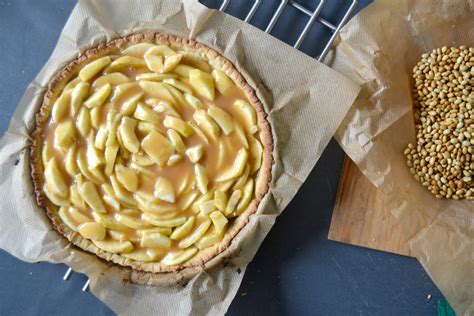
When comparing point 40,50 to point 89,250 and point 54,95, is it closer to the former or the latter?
point 54,95

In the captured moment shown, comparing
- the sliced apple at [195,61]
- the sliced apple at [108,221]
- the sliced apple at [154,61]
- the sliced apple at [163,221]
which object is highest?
the sliced apple at [195,61]

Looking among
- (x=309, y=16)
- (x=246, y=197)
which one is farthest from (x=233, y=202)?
(x=309, y=16)

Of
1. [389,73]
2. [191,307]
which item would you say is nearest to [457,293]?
[389,73]

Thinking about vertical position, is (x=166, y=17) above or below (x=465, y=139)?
below

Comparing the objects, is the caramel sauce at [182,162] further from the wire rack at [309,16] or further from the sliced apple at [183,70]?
the wire rack at [309,16]

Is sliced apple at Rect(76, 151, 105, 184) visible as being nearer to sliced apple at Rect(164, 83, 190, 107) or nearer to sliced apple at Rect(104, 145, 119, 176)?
sliced apple at Rect(104, 145, 119, 176)

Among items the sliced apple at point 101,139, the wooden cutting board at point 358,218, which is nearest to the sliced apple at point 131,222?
the sliced apple at point 101,139

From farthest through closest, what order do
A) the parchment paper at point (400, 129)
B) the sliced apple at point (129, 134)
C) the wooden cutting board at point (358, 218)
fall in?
1. the wooden cutting board at point (358, 218)
2. the parchment paper at point (400, 129)
3. the sliced apple at point (129, 134)
